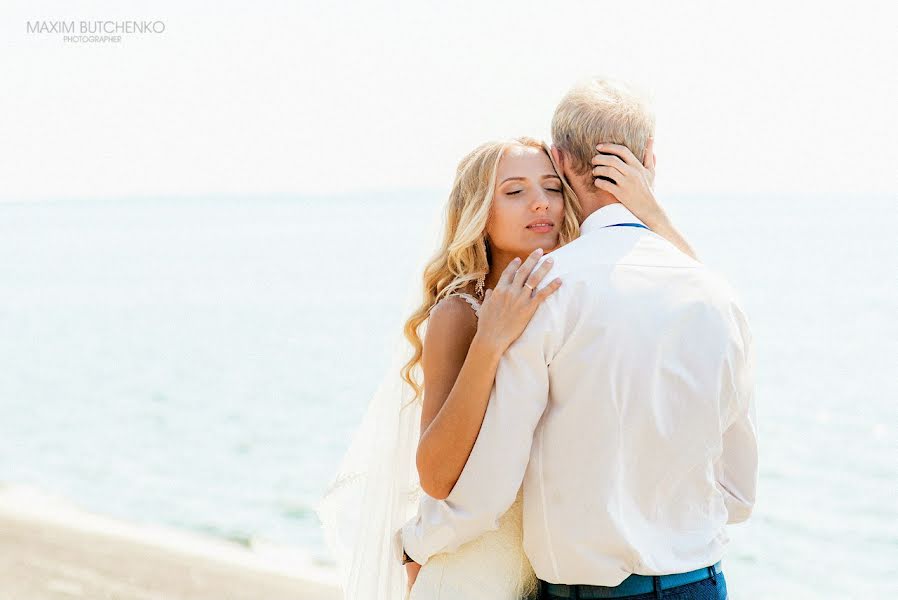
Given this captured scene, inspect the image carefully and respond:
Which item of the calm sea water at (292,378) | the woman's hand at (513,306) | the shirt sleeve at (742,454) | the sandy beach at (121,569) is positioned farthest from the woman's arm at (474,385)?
the sandy beach at (121,569)

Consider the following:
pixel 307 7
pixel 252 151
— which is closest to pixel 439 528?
pixel 307 7

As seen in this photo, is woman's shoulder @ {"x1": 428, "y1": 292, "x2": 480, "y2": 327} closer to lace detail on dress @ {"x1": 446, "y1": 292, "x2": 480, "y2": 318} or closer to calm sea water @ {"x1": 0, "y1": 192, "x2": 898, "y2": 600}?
lace detail on dress @ {"x1": 446, "y1": 292, "x2": 480, "y2": 318}

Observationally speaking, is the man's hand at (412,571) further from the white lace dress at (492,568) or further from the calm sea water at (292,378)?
the calm sea water at (292,378)

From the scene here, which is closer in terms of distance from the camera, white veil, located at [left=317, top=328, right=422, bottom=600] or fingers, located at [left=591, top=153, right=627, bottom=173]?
fingers, located at [left=591, top=153, right=627, bottom=173]

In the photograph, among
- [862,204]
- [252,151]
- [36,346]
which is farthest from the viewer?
[862,204]

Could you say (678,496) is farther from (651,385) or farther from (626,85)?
(626,85)

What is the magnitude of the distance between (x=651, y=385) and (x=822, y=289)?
25.2 m

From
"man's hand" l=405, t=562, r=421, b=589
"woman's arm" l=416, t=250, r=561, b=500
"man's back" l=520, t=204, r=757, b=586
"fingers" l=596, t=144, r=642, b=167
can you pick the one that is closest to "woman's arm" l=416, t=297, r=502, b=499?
"woman's arm" l=416, t=250, r=561, b=500

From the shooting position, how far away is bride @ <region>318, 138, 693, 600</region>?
80.4 inches

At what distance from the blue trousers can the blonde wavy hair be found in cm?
70

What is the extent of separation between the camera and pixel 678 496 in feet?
6.66

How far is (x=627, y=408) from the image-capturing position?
193 centimetres

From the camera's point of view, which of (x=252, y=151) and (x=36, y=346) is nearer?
(x=36, y=346)

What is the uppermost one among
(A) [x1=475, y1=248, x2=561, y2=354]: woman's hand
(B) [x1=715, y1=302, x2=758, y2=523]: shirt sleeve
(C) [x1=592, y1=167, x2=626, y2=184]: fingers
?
(C) [x1=592, y1=167, x2=626, y2=184]: fingers
